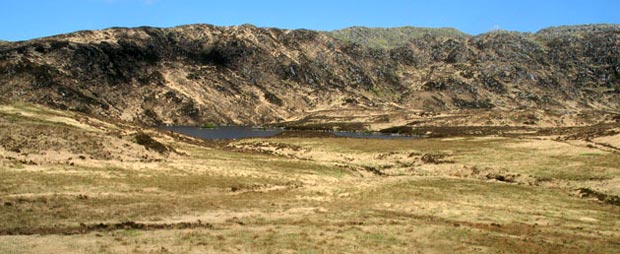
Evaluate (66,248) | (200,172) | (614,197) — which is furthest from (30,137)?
(614,197)

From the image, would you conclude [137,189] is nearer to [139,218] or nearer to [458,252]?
[139,218]

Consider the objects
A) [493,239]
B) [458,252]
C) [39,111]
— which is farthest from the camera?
[39,111]

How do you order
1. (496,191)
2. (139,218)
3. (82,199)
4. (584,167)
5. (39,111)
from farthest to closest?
(39,111) < (584,167) < (496,191) < (82,199) < (139,218)

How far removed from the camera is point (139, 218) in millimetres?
37719

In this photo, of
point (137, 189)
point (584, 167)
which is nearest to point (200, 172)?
point (137, 189)

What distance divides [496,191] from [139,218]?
3803cm

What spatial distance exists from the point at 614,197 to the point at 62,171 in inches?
2115

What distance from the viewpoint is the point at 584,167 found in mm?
68312

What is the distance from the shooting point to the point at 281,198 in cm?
4934

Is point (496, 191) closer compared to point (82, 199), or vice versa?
point (82, 199)

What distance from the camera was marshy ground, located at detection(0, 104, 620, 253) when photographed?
32938 millimetres

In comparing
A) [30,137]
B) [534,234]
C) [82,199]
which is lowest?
[534,234]

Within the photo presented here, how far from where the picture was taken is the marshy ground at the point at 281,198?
1297 inches

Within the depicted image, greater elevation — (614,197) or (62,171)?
(62,171)
